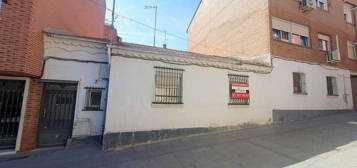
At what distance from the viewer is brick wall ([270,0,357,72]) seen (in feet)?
31.1

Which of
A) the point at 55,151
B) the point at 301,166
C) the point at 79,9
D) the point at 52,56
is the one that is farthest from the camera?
the point at 79,9

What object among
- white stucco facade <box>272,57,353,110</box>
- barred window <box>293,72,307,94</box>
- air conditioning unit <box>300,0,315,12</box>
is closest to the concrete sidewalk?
white stucco facade <box>272,57,353,110</box>

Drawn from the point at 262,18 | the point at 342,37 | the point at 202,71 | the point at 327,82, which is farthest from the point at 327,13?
the point at 202,71

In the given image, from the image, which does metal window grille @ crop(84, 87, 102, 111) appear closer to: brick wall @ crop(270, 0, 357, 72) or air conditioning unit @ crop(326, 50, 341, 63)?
brick wall @ crop(270, 0, 357, 72)

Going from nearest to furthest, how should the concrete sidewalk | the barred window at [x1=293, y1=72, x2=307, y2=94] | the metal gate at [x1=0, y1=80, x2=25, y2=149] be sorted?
the concrete sidewalk, the metal gate at [x1=0, y1=80, x2=25, y2=149], the barred window at [x1=293, y1=72, x2=307, y2=94]

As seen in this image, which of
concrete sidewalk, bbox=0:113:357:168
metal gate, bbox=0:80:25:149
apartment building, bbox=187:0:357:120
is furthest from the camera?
apartment building, bbox=187:0:357:120

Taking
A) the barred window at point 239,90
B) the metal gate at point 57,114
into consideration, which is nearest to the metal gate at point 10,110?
the metal gate at point 57,114

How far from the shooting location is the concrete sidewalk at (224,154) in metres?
4.27

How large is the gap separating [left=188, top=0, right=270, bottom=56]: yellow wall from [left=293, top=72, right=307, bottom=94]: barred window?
8.76ft

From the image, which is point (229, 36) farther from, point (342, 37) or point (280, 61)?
point (342, 37)

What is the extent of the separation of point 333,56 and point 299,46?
2.99m

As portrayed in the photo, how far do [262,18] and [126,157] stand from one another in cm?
973

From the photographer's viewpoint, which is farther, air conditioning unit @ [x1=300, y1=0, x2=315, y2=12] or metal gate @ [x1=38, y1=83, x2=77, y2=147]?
air conditioning unit @ [x1=300, y1=0, x2=315, y2=12]

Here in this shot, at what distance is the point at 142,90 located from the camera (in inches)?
246
